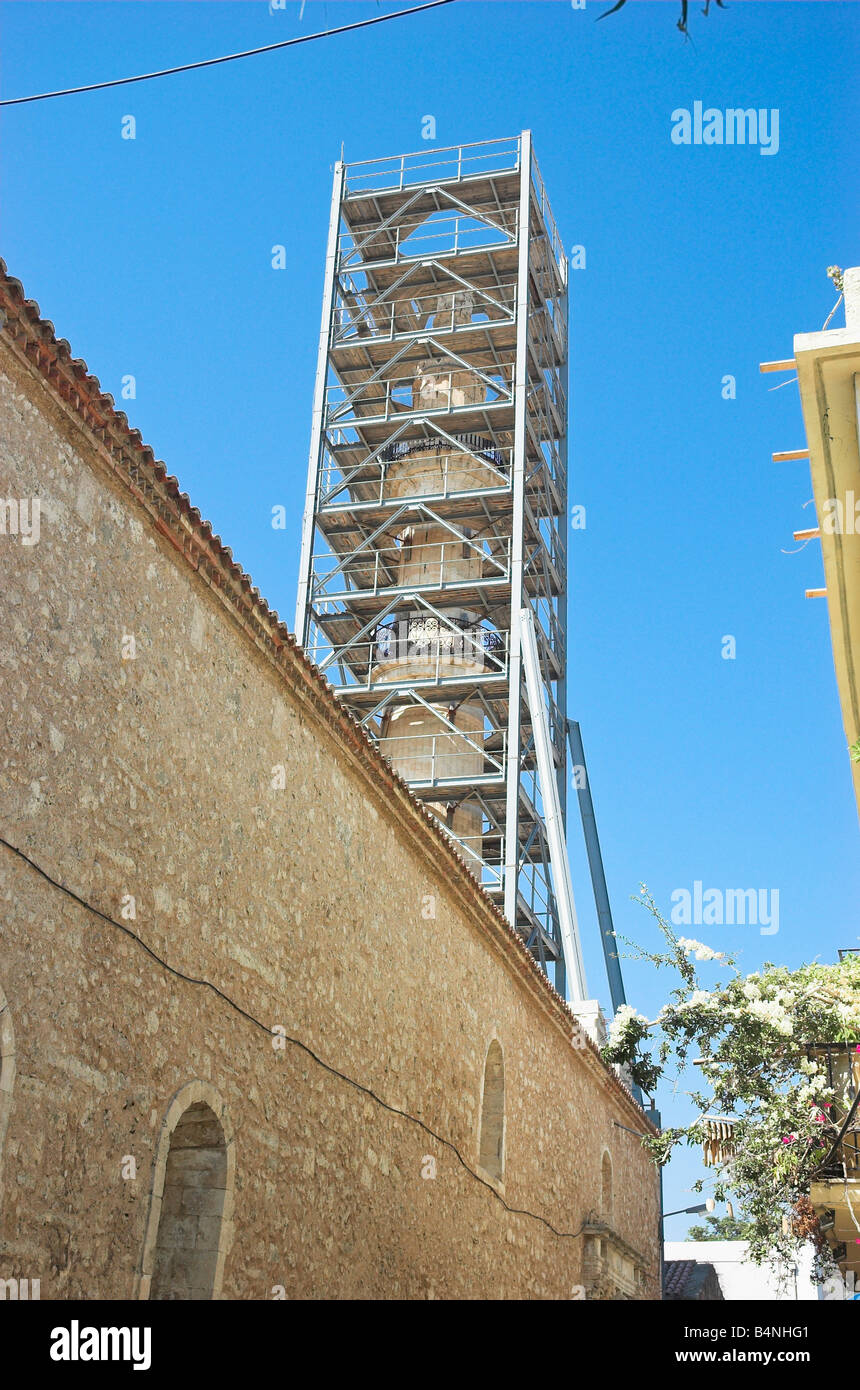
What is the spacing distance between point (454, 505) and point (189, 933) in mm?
18932

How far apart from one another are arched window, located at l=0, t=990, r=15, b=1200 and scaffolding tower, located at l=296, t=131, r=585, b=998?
53.2ft

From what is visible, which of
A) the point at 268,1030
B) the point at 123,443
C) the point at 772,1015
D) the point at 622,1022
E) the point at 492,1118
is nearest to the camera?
the point at 123,443

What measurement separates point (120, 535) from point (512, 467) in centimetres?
1857

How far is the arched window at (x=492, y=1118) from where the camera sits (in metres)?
12.4

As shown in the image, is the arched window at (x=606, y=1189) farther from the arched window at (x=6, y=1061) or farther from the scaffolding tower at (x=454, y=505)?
the arched window at (x=6, y=1061)

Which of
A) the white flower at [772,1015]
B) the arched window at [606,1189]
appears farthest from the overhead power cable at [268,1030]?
the arched window at [606,1189]

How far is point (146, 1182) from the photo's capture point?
684 cm

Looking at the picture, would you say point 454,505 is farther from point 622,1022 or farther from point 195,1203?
point 195,1203

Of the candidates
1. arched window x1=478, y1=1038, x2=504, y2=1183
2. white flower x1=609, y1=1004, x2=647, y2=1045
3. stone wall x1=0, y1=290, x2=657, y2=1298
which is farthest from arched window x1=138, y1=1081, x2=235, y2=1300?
white flower x1=609, y1=1004, x2=647, y2=1045

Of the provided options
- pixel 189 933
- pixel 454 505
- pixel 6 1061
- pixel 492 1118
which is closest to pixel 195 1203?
pixel 189 933

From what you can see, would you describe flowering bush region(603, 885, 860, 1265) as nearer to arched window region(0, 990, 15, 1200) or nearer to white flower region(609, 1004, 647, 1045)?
white flower region(609, 1004, 647, 1045)

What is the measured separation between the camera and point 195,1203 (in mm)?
7551

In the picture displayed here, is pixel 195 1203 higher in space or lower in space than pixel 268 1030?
lower
